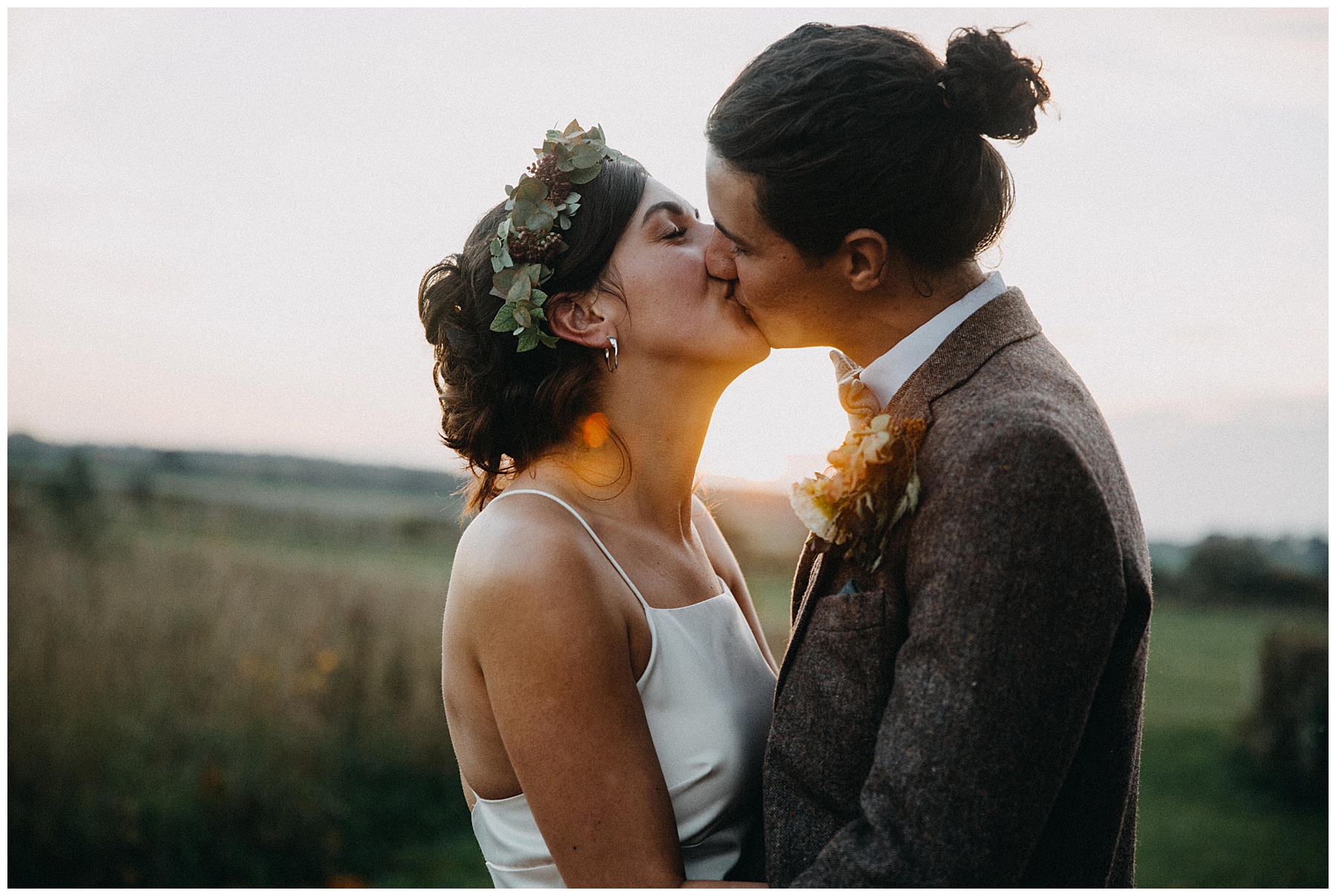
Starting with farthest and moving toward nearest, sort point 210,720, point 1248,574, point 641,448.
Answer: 1. point 1248,574
2. point 210,720
3. point 641,448

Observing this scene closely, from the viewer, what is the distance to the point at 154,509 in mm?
7070

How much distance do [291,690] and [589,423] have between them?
180 inches

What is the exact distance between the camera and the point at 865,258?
7.36 ft

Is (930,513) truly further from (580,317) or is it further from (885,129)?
(580,317)

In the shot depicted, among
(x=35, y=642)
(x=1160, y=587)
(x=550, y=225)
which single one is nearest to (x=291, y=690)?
(x=35, y=642)

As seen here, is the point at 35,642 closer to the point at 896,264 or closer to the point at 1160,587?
the point at 896,264

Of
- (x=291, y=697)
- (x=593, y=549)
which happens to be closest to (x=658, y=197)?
(x=593, y=549)

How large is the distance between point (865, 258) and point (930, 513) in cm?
73

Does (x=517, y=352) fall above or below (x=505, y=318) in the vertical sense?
below

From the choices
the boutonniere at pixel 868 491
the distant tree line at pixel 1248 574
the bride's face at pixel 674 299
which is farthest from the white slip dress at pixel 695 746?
the distant tree line at pixel 1248 574

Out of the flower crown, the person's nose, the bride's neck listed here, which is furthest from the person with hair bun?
the flower crown

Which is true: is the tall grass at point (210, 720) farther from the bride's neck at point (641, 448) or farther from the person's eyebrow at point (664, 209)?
the person's eyebrow at point (664, 209)

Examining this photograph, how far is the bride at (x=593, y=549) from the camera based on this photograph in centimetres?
230

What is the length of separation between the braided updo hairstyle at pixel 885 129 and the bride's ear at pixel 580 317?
77 centimetres
